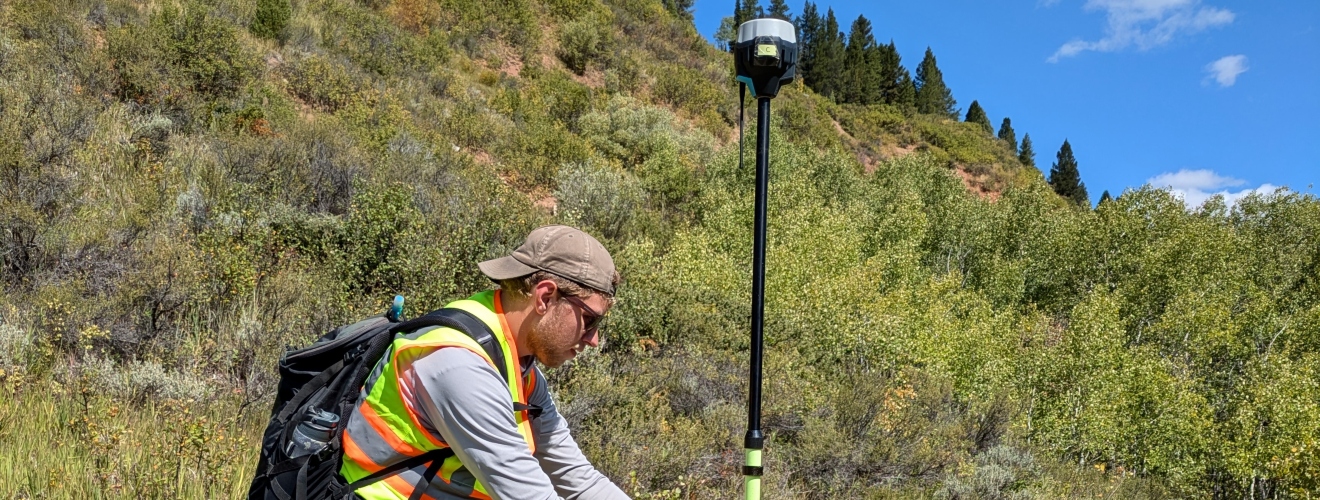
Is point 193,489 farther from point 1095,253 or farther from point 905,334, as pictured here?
point 1095,253

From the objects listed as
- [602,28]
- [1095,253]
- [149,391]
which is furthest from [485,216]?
[1095,253]

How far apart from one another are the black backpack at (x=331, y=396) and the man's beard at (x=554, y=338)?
0.33 feet

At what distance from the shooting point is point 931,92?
64062 mm

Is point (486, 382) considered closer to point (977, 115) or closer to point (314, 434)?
point (314, 434)

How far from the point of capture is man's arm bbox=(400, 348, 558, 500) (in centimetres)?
149

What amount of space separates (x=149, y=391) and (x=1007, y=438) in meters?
7.78

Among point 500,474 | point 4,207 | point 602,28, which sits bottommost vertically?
point 500,474

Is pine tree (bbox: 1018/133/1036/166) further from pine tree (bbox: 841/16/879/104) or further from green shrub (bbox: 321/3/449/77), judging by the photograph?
green shrub (bbox: 321/3/449/77)

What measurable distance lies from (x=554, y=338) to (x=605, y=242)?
975 cm

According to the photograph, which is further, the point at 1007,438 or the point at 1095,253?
the point at 1095,253

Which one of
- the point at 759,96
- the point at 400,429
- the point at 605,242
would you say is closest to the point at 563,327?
the point at 400,429

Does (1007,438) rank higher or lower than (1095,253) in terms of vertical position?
lower

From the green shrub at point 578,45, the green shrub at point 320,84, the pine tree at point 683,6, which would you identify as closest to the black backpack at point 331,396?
the green shrub at point 320,84

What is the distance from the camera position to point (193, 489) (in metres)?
3.01
